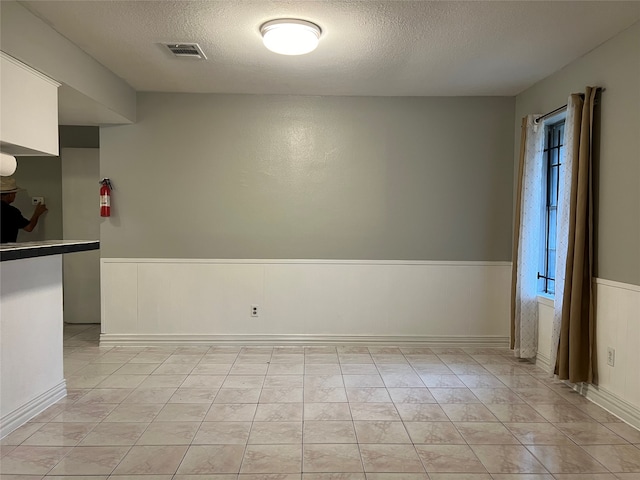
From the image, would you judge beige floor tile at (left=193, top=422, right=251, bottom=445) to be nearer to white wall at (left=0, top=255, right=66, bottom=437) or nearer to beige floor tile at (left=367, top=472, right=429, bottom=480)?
beige floor tile at (left=367, top=472, right=429, bottom=480)

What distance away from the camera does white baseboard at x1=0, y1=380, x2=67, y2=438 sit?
261 cm

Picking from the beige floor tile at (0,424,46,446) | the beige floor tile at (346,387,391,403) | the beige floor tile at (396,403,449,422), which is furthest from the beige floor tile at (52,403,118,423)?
the beige floor tile at (396,403,449,422)

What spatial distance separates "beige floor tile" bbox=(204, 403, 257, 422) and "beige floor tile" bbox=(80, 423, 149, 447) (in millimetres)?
394

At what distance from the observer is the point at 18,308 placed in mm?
2715

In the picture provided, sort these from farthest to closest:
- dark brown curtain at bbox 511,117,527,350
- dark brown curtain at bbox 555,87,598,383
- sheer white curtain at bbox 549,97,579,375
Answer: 1. dark brown curtain at bbox 511,117,527,350
2. sheer white curtain at bbox 549,97,579,375
3. dark brown curtain at bbox 555,87,598,383

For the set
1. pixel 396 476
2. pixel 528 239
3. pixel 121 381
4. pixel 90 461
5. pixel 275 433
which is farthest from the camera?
pixel 528 239

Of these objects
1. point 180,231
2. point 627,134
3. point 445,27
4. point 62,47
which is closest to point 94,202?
point 180,231

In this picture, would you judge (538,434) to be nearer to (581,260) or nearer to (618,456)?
(618,456)

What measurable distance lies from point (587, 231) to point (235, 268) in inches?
119

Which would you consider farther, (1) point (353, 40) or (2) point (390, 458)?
(1) point (353, 40)

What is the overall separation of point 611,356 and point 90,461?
3.15m

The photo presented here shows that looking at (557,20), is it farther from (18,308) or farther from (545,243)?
(18,308)

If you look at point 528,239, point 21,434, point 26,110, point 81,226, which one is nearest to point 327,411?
point 21,434

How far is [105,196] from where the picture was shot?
4.41 metres
